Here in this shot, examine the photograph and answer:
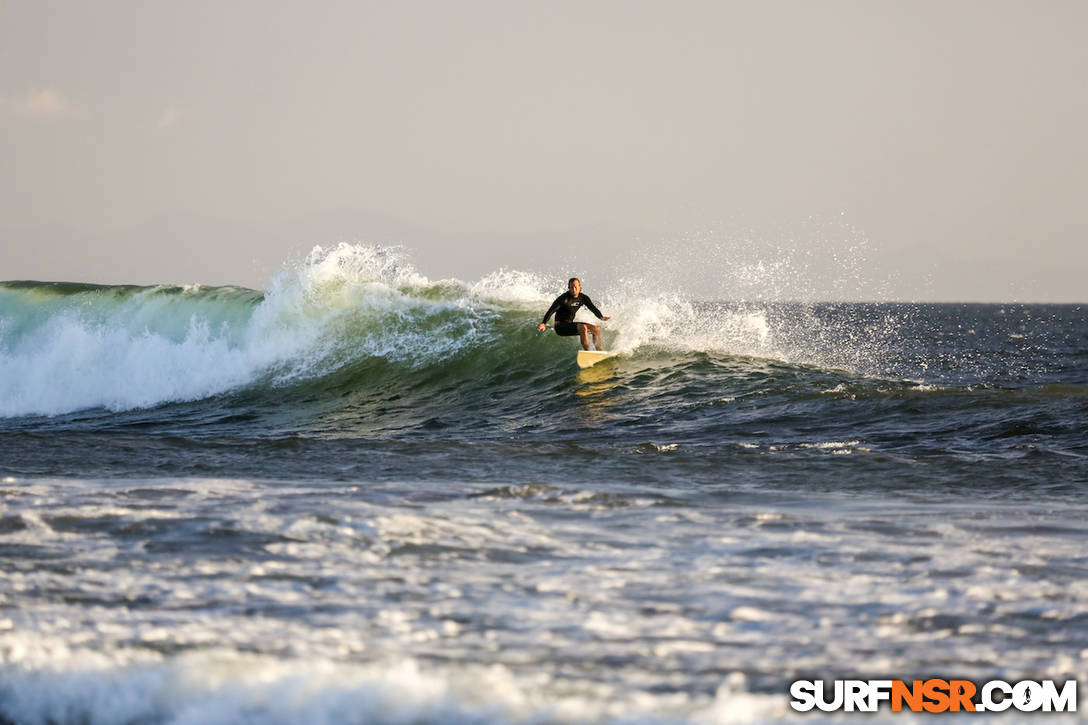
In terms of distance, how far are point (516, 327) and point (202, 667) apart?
53.7 ft

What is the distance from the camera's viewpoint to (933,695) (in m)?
3.39

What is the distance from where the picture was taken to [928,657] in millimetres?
3750

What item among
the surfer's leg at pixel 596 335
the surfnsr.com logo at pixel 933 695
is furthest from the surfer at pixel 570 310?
the surfnsr.com logo at pixel 933 695

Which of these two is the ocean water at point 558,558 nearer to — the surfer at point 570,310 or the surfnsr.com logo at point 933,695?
the surfnsr.com logo at point 933,695

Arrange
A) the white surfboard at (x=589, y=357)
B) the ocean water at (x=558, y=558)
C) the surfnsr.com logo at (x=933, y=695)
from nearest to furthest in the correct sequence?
the surfnsr.com logo at (x=933, y=695), the ocean water at (x=558, y=558), the white surfboard at (x=589, y=357)

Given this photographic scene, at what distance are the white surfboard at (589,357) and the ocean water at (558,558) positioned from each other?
2014 millimetres

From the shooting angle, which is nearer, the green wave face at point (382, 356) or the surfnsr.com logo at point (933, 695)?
the surfnsr.com logo at point (933, 695)

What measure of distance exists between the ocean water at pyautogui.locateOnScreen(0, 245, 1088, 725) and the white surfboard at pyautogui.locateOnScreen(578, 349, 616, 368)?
201 centimetres

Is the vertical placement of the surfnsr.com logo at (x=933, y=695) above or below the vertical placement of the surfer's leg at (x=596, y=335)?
below

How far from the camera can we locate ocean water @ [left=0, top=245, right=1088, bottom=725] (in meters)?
3.47

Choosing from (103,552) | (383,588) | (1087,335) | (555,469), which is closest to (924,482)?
(555,469)

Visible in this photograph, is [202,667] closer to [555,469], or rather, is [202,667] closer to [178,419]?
[555,469]

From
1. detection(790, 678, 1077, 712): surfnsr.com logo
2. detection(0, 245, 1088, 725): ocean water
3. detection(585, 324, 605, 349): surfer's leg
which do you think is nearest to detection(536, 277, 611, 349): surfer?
detection(585, 324, 605, 349): surfer's leg

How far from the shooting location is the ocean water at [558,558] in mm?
3475
